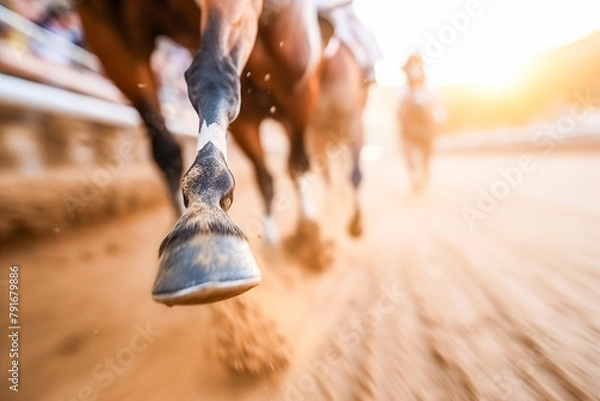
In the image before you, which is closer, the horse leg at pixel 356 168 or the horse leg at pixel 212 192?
the horse leg at pixel 212 192

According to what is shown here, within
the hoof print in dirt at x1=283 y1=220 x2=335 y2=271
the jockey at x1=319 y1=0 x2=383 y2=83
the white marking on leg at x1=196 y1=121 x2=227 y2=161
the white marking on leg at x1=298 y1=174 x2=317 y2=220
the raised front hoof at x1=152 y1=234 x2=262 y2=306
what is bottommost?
the hoof print in dirt at x1=283 y1=220 x2=335 y2=271

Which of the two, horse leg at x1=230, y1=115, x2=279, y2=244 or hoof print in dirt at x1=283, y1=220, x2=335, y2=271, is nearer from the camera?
horse leg at x1=230, y1=115, x2=279, y2=244

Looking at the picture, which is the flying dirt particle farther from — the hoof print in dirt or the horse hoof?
the horse hoof

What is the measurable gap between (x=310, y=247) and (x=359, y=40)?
73.7 inches

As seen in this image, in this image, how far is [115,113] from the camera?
414 centimetres

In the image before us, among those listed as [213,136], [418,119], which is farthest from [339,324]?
[418,119]

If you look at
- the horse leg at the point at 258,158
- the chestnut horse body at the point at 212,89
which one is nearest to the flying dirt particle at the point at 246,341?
the chestnut horse body at the point at 212,89

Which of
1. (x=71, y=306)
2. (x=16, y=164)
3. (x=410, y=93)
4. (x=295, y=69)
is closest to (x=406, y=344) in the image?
(x=295, y=69)

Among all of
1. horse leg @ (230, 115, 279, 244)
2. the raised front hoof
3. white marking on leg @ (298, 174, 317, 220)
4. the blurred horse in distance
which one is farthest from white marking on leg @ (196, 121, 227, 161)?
the blurred horse in distance

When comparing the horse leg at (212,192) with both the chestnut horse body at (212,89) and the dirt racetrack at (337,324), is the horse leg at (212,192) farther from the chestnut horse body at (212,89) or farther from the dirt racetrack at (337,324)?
the dirt racetrack at (337,324)

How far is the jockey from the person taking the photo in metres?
2.99

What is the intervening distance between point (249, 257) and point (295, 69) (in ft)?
3.58

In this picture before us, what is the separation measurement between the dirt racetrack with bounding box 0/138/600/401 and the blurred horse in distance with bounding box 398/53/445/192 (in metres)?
3.70

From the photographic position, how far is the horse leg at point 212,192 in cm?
73
